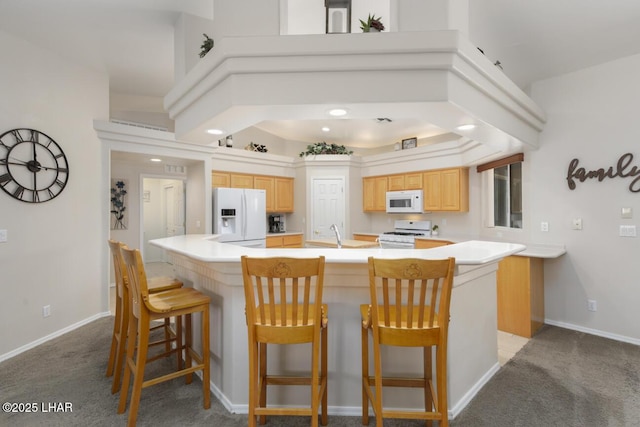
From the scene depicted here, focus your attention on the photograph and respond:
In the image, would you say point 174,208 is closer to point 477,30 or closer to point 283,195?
point 283,195

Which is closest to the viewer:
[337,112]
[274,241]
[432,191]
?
[337,112]

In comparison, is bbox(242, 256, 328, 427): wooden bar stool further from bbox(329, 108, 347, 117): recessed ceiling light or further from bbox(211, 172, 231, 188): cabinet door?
bbox(211, 172, 231, 188): cabinet door

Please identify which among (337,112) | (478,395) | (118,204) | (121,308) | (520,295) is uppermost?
(337,112)

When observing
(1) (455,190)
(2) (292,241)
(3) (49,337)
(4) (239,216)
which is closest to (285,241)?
(2) (292,241)

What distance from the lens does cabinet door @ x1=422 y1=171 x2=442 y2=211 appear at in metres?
5.26

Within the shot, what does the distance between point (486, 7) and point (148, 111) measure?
5.30 m

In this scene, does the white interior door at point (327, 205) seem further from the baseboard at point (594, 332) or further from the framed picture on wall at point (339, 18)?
the framed picture on wall at point (339, 18)

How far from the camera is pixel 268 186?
5973 millimetres

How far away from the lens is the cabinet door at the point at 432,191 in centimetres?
526

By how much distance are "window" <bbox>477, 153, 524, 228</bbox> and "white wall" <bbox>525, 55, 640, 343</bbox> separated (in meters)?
0.38

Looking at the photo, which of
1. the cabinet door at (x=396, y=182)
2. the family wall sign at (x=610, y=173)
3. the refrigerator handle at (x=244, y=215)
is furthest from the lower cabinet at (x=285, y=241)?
the family wall sign at (x=610, y=173)

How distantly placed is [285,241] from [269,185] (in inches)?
45.0

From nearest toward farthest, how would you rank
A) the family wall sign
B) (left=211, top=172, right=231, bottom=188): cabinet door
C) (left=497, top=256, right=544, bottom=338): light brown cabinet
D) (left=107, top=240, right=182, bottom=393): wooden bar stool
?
(left=107, top=240, right=182, bottom=393): wooden bar stool
the family wall sign
(left=497, top=256, right=544, bottom=338): light brown cabinet
(left=211, top=172, right=231, bottom=188): cabinet door

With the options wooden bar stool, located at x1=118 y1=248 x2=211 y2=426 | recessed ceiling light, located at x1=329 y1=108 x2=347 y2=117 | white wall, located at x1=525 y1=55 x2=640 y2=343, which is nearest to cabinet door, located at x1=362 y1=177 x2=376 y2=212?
white wall, located at x1=525 y1=55 x2=640 y2=343
